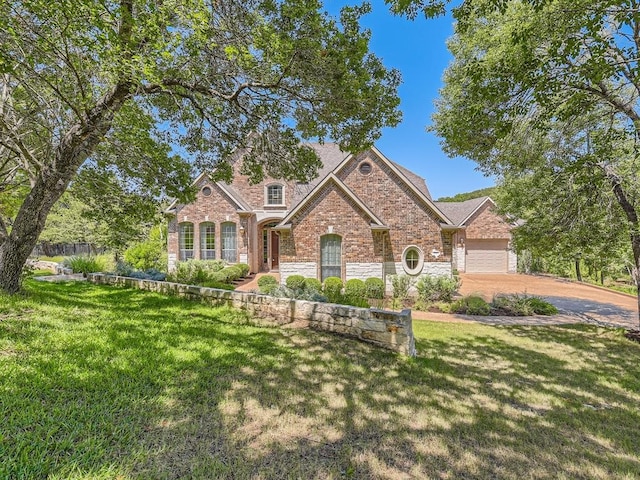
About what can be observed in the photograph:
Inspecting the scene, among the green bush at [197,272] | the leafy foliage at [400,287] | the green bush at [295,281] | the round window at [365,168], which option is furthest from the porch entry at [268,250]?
the leafy foliage at [400,287]

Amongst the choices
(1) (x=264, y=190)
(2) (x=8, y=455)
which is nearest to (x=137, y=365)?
(2) (x=8, y=455)

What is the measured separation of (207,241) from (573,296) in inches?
765

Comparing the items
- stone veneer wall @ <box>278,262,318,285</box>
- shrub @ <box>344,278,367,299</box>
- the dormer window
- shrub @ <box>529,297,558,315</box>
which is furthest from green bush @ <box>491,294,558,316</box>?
the dormer window

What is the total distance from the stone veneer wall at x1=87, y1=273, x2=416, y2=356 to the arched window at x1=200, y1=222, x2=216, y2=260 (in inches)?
337

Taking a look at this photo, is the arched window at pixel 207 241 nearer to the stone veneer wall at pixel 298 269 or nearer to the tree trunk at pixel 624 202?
the stone veneer wall at pixel 298 269

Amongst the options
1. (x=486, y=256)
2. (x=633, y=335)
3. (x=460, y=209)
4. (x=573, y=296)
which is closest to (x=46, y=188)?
(x=633, y=335)

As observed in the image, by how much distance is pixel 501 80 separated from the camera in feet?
16.5

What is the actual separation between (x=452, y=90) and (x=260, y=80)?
4517mm

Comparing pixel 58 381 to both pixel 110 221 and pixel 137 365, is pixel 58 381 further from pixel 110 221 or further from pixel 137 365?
pixel 110 221

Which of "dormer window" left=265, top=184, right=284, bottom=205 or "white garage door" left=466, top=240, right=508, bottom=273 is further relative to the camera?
"white garage door" left=466, top=240, right=508, bottom=273

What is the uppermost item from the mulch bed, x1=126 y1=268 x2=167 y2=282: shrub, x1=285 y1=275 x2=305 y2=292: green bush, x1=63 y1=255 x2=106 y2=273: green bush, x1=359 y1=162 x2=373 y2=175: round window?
x1=359 y1=162 x2=373 y2=175: round window

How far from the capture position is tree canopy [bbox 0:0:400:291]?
419 centimetres

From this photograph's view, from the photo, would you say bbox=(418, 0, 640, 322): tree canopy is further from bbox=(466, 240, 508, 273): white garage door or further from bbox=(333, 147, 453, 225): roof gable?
bbox=(466, 240, 508, 273): white garage door

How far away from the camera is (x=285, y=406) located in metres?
3.54
